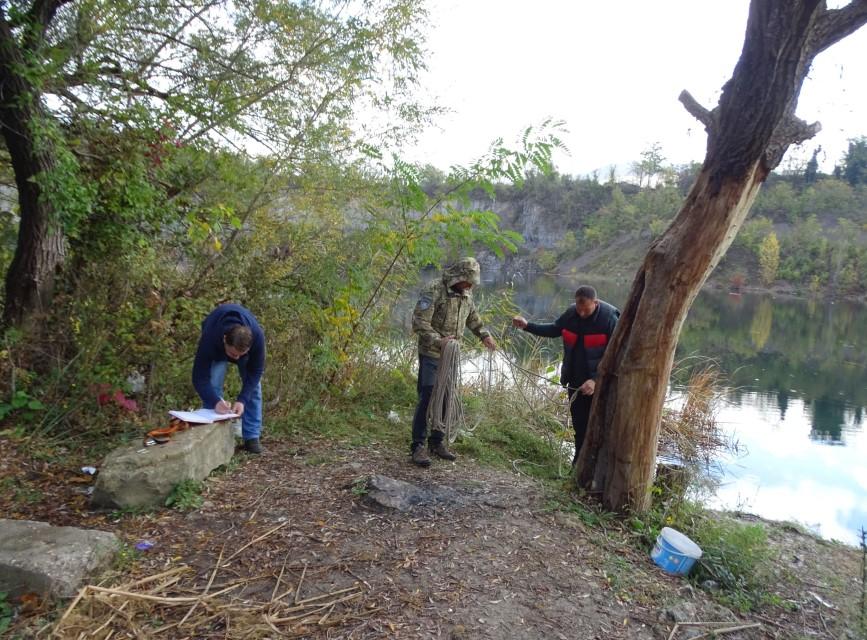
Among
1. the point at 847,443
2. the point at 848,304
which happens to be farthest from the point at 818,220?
the point at 847,443

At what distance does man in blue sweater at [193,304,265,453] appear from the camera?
389 cm

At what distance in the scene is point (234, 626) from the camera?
7.95ft

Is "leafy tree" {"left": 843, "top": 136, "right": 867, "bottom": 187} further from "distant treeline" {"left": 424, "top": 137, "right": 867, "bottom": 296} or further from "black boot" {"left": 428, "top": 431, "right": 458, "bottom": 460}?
"black boot" {"left": 428, "top": 431, "right": 458, "bottom": 460}

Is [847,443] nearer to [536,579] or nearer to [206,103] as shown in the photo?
[536,579]

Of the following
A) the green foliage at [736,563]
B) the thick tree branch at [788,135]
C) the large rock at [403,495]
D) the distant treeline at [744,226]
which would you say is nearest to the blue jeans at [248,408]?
the large rock at [403,495]

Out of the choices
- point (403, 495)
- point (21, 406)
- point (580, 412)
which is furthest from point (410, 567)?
point (21, 406)

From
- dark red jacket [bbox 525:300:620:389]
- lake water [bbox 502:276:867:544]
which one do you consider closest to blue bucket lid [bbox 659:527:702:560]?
dark red jacket [bbox 525:300:620:389]

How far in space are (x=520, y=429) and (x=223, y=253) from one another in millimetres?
3744

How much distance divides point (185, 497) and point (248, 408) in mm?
1039

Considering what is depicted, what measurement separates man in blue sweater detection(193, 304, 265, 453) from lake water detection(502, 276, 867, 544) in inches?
228

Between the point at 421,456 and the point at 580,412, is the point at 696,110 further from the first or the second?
the point at 421,456

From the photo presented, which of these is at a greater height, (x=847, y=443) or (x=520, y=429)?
(x=520, y=429)

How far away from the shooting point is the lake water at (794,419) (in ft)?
25.2

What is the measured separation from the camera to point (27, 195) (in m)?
4.43
